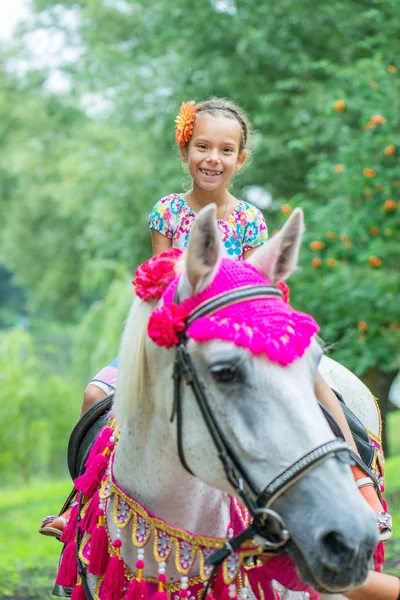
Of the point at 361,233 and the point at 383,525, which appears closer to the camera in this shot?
the point at 383,525

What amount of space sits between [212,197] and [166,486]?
1389mm

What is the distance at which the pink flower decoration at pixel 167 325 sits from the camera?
7.35ft

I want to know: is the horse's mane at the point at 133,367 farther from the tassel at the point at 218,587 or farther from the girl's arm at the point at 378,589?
the girl's arm at the point at 378,589

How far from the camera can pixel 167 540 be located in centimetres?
244

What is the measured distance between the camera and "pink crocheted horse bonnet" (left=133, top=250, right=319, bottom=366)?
6.96 feet

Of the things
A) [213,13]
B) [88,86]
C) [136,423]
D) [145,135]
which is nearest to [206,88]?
[213,13]

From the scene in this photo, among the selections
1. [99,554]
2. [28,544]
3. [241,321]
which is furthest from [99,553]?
[28,544]

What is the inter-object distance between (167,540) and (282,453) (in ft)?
2.03

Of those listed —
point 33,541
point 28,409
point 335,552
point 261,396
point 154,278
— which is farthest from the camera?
point 28,409

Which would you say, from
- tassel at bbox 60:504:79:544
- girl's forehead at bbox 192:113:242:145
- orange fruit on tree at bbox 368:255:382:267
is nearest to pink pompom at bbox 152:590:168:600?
tassel at bbox 60:504:79:544

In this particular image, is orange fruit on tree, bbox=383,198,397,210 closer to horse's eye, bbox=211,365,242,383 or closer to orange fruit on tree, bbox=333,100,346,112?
orange fruit on tree, bbox=333,100,346,112

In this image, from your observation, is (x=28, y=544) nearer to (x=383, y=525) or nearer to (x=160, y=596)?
(x=383, y=525)

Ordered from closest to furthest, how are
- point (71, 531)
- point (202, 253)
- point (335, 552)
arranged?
point (335, 552), point (202, 253), point (71, 531)

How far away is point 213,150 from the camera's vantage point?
329 centimetres
